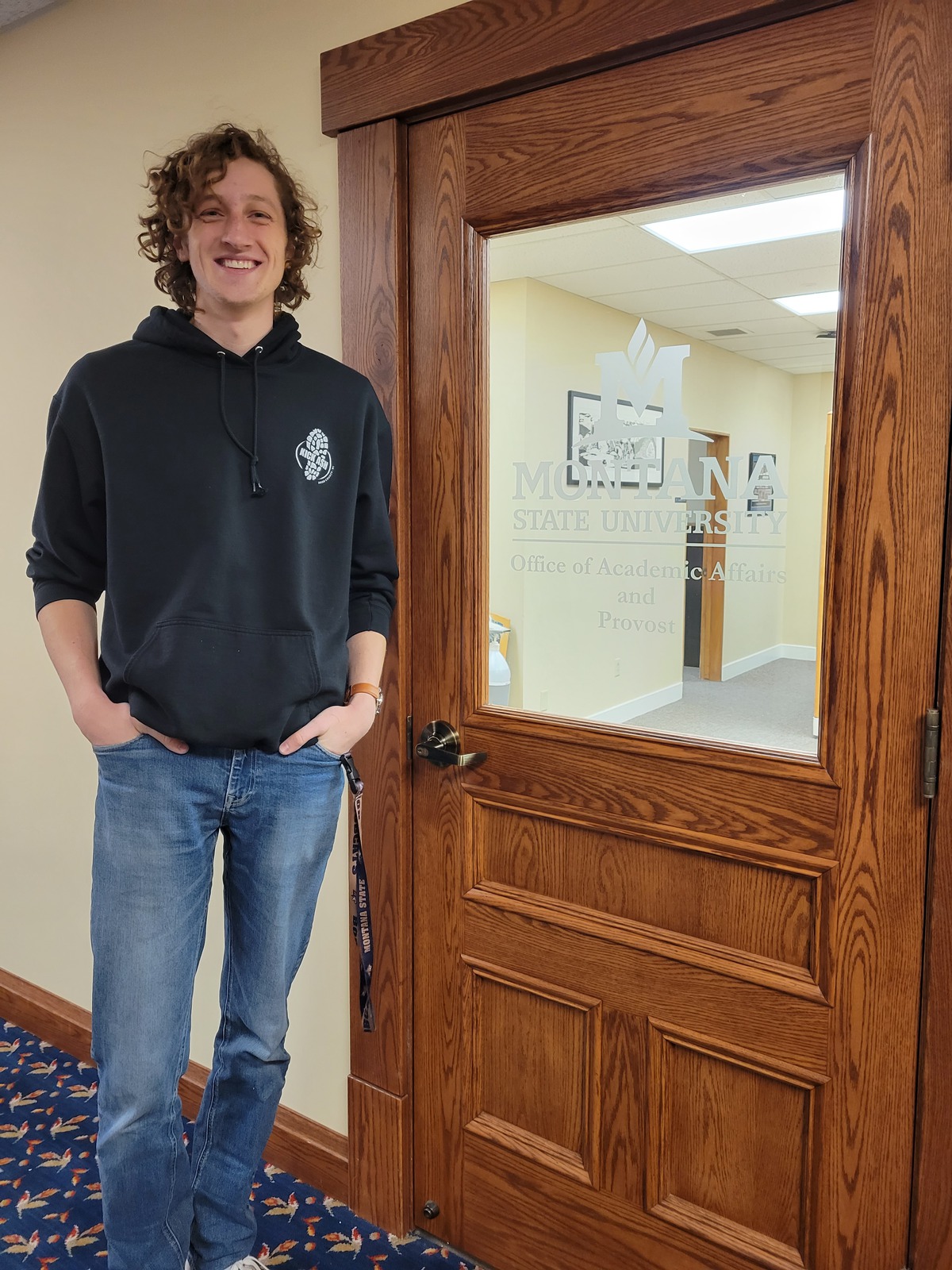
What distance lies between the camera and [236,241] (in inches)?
54.1

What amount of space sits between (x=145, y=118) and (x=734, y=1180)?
2.26 m

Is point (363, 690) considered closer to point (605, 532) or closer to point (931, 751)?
point (605, 532)

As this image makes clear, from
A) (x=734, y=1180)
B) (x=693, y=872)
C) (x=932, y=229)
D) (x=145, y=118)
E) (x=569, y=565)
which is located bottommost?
(x=734, y=1180)

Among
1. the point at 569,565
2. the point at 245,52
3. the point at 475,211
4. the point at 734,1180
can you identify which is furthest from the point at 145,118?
the point at 734,1180

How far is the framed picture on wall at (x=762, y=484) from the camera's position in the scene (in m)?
1.35

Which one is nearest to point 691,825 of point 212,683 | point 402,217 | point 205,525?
point 212,683

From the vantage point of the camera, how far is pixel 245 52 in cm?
180

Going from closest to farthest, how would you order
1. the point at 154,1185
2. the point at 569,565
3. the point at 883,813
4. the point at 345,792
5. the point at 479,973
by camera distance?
the point at 883,813 → the point at 154,1185 → the point at 569,565 → the point at 479,973 → the point at 345,792

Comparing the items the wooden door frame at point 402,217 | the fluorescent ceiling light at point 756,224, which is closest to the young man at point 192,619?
the wooden door frame at point 402,217

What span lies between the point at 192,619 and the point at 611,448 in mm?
682

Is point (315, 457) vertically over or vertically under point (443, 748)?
over

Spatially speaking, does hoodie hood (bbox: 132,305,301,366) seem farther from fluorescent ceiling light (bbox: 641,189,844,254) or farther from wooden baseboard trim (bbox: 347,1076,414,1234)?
wooden baseboard trim (bbox: 347,1076,414,1234)

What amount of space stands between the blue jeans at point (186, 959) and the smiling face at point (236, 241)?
67 centimetres

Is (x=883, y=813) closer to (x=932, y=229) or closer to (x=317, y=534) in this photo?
(x=932, y=229)
